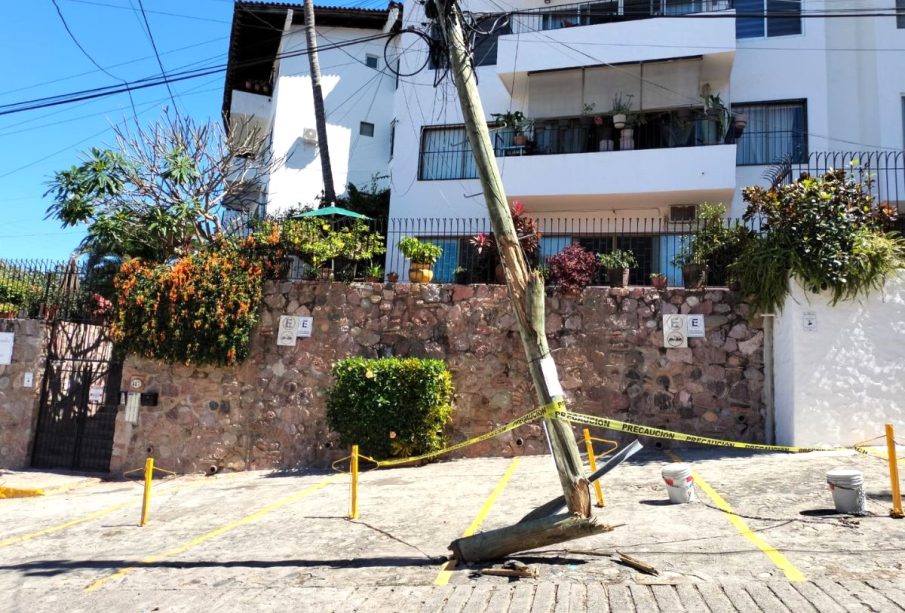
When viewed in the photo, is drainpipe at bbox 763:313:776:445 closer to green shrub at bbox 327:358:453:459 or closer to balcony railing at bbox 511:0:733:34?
green shrub at bbox 327:358:453:459

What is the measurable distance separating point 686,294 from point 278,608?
8.69 metres

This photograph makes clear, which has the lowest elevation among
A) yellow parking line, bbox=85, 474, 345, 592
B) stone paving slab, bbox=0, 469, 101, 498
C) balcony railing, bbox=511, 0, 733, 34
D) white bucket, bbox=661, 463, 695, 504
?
stone paving slab, bbox=0, 469, 101, 498

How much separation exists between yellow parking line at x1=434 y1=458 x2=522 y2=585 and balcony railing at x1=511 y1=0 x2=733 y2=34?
413 inches

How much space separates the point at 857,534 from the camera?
19.5ft

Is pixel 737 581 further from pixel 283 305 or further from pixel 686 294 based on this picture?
pixel 283 305

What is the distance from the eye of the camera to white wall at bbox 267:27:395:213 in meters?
21.1

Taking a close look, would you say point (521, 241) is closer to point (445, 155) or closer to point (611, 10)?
point (445, 155)

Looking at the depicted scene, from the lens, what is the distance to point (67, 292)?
14.4m

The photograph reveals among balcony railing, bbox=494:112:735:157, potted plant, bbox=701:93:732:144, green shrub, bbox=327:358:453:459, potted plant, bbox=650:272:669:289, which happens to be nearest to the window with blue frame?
balcony railing, bbox=494:112:735:157

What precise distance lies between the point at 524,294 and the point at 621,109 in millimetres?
10616

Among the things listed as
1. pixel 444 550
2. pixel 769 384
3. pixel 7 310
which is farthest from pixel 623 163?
pixel 7 310

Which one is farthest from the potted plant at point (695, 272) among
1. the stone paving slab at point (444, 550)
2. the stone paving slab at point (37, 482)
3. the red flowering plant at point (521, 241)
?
the stone paving slab at point (37, 482)

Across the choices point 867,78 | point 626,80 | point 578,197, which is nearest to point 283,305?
point 578,197

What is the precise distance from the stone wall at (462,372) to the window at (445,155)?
5.73 m
